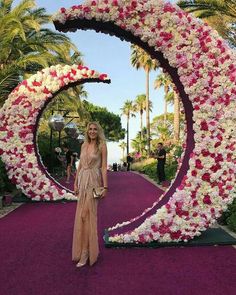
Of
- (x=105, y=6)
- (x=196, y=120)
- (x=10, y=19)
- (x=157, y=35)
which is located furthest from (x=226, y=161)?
(x=10, y=19)

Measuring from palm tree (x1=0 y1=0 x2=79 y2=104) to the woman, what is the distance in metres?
11.8

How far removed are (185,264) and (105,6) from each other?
3876 millimetres

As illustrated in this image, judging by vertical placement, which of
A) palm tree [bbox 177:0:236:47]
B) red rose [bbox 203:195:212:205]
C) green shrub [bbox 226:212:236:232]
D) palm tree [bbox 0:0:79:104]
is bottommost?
green shrub [bbox 226:212:236:232]

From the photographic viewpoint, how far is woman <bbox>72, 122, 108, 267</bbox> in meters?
6.14

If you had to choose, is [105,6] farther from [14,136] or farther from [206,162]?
[14,136]

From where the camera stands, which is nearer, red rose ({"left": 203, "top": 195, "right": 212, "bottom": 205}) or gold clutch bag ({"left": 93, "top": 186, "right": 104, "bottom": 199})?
gold clutch bag ({"left": 93, "top": 186, "right": 104, "bottom": 199})

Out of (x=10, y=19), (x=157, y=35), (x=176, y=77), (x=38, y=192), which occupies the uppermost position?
(x=10, y=19)

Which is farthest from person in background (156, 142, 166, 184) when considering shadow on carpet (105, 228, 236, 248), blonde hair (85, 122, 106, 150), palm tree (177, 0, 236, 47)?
blonde hair (85, 122, 106, 150)

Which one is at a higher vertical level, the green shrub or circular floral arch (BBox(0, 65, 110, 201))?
circular floral arch (BBox(0, 65, 110, 201))

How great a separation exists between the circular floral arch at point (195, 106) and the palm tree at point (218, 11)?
49.8ft

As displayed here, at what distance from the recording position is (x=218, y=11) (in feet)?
72.8

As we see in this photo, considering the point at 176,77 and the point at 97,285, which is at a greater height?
the point at 176,77

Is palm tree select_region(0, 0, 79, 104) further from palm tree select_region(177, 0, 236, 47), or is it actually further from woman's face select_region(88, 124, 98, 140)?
woman's face select_region(88, 124, 98, 140)

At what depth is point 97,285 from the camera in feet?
17.0
